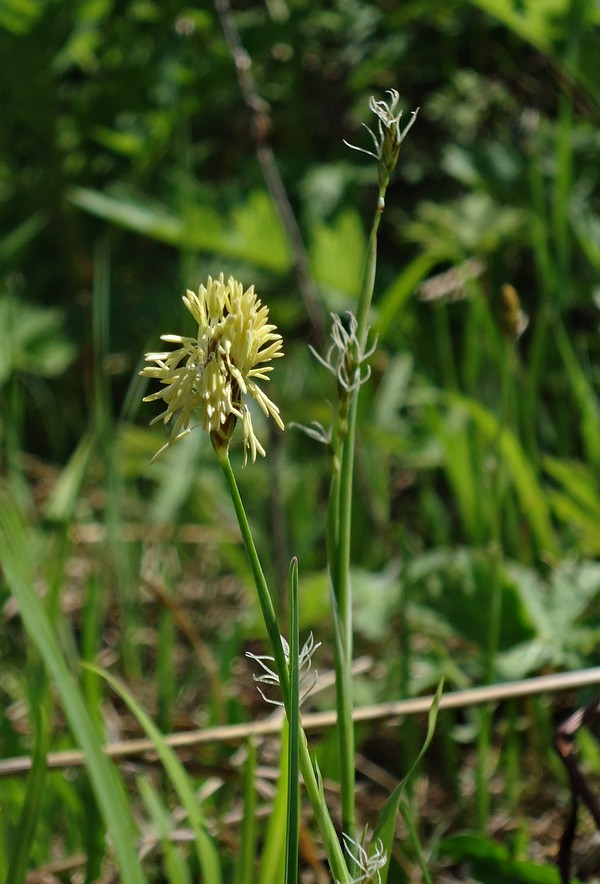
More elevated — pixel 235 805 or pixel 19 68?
pixel 19 68

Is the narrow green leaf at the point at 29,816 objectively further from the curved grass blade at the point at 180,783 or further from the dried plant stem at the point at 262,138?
the dried plant stem at the point at 262,138

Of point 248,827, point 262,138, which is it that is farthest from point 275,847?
point 262,138

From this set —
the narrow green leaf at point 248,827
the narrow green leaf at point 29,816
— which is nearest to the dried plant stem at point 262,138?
the narrow green leaf at point 248,827

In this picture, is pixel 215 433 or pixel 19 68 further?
pixel 19 68

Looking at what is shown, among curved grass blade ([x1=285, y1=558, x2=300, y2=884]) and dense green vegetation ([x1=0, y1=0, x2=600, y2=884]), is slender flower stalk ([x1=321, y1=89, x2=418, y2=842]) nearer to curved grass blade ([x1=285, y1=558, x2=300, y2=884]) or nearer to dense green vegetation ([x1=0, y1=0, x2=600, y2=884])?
curved grass blade ([x1=285, y1=558, x2=300, y2=884])

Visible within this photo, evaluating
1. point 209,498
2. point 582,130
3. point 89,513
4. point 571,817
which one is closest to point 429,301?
point 582,130

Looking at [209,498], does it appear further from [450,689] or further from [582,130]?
[582,130]

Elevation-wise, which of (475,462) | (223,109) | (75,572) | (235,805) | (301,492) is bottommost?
(75,572)

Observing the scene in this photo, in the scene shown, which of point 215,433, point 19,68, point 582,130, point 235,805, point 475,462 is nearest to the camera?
Answer: point 215,433
